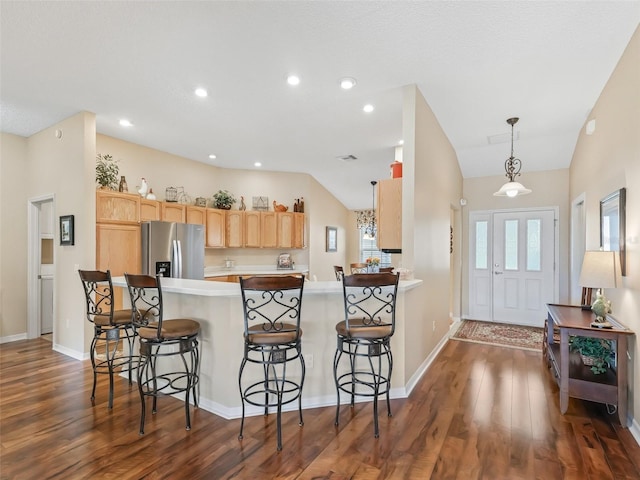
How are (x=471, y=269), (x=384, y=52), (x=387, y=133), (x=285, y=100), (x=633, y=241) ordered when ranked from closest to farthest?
1. (x=633, y=241)
2. (x=384, y=52)
3. (x=285, y=100)
4. (x=387, y=133)
5. (x=471, y=269)

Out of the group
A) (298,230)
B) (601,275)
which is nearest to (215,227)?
(298,230)

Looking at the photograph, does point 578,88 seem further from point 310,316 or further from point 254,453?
point 254,453

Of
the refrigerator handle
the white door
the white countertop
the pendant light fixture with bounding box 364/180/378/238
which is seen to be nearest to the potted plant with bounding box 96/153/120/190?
the refrigerator handle

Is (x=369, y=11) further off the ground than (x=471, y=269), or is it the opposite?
(x=369, y=11)

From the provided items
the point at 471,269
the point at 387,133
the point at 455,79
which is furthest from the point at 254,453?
the point at 471,269

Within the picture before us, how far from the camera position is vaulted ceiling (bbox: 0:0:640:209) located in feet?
7.61

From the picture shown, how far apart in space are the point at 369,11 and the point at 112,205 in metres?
3.94

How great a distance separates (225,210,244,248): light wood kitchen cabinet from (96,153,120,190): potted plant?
2.06 m

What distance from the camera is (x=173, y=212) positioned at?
5.45 meters

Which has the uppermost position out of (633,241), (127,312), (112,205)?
(112,205)

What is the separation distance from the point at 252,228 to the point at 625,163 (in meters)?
5.44

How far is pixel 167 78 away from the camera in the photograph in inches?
127

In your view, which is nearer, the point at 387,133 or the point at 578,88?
the point at 578,88

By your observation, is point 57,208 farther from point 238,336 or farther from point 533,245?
point 533,245
